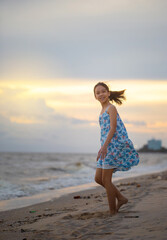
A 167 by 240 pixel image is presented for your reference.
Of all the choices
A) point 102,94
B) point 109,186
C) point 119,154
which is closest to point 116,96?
point 102,94

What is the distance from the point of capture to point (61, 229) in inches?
142

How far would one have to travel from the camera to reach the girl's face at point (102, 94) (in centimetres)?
452

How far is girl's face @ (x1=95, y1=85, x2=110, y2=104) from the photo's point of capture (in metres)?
4.52

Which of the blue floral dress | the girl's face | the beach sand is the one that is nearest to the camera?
the beach sand

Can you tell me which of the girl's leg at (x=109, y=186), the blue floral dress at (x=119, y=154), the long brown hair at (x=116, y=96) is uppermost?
the long brown hair at (x=116, y=96)

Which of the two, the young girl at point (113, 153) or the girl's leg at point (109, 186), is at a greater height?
the young girl at point (113, 153)

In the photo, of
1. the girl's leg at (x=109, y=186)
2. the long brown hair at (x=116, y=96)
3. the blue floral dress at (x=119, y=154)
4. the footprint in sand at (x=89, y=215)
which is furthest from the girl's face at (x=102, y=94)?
the footprint in sand at (x=89, y=215)

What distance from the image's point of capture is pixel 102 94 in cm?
452

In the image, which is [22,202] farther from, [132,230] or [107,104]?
[132,230]

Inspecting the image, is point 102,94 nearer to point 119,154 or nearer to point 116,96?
point 116,96

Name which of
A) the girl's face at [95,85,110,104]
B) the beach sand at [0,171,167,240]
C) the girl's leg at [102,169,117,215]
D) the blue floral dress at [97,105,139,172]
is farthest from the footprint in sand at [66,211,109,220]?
the girl's face at [95,85,110,104]

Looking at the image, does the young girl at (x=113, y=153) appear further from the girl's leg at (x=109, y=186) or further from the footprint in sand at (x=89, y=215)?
the footprint in sand at (x=89, y=215)

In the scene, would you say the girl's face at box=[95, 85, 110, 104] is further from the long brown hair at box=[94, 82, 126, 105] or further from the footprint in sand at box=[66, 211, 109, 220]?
the footprint in sand at box=[66, 211, 109, 220]

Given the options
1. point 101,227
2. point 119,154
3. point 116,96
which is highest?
point 116,96
